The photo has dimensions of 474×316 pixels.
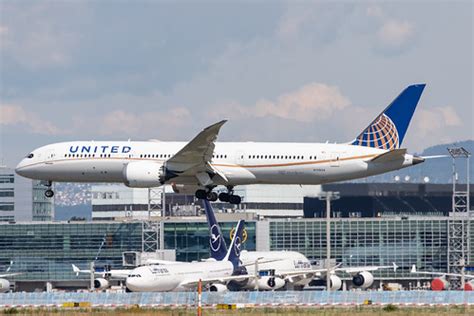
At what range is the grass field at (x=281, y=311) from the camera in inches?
3194

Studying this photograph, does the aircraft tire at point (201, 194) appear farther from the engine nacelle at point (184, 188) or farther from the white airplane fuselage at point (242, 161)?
the engine nacelle at point (184, 188)

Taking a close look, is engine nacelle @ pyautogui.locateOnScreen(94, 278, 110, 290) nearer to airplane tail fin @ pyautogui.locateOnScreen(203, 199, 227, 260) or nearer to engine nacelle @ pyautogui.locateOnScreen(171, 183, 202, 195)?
airplane tail fin @ pyautogui.locateOnScreen(203, 199, 227, 260)

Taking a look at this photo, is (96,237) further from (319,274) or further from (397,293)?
(397,293)

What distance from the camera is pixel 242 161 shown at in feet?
341

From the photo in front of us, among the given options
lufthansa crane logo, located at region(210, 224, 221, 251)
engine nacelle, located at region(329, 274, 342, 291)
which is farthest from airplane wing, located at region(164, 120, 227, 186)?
engine nacelle, located at region(329, 274, 342, 291)

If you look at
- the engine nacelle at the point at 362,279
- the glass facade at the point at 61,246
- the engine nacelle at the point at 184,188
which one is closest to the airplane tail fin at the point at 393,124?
the engine nacelle at the point at 184,188

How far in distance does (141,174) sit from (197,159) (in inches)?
187

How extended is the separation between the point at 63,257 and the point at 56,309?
10097cm

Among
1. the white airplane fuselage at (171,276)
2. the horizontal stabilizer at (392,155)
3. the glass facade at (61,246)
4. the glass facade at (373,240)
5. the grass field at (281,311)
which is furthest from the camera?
the glass facade at (61,246)

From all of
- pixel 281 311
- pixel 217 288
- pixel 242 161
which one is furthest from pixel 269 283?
pixel 281 311

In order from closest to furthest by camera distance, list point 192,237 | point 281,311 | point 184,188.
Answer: point 281,311, point 184,188, point 192,237

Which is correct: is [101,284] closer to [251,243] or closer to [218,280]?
[218,280]

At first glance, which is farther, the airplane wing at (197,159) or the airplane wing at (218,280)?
the airplane wing at (218,280)

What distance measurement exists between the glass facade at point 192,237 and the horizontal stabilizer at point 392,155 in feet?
264
